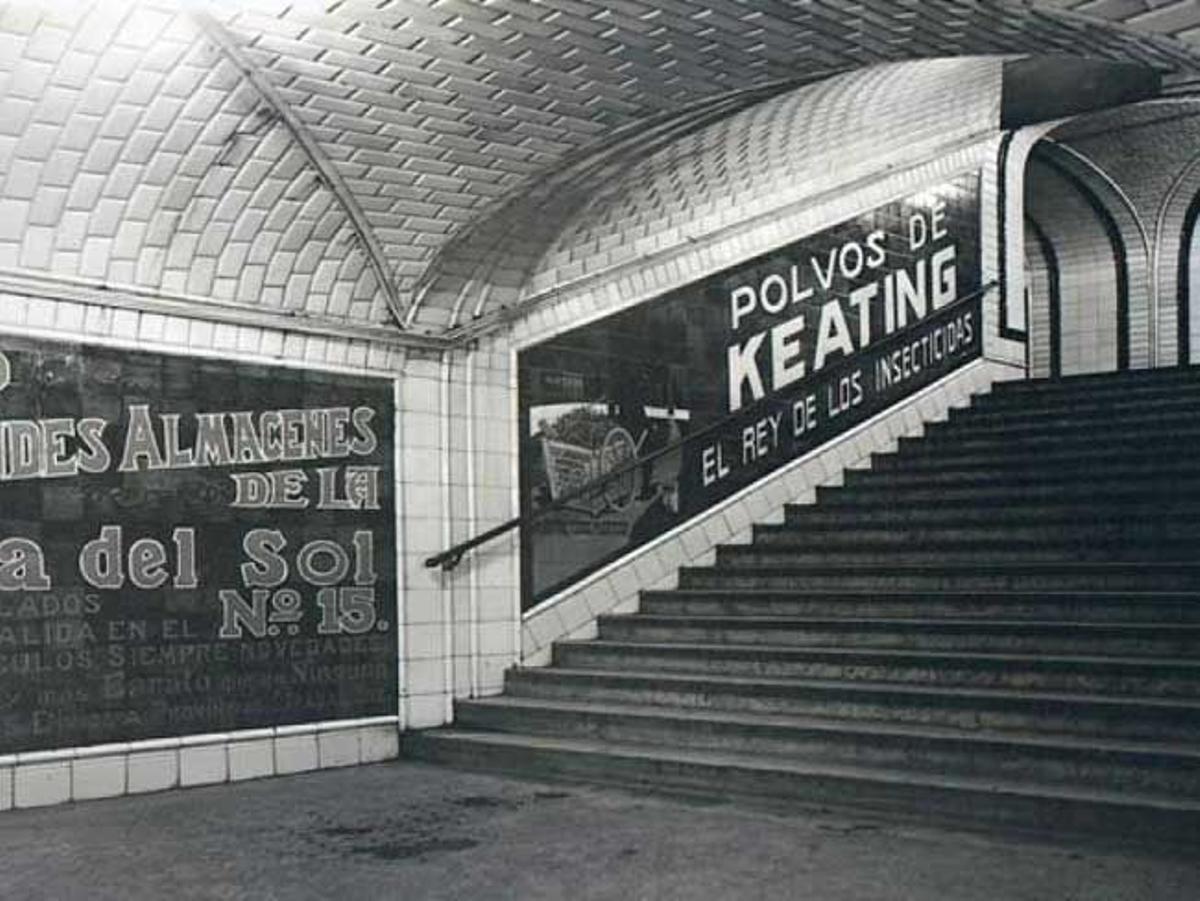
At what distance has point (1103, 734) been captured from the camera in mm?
4906

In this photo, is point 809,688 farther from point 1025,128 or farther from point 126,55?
point 1025,128

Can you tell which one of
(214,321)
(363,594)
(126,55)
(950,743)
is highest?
(126,55)

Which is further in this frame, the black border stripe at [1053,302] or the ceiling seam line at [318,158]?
the black border stripe at [1053,302]

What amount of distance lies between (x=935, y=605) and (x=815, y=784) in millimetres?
1718

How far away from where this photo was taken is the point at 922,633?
6.10m

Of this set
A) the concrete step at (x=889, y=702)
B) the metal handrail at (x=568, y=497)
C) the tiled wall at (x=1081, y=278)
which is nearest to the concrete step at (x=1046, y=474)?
the metal handrail at (x=568, y=497)

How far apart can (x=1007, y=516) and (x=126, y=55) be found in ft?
17.3

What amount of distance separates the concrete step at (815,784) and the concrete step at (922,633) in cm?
113

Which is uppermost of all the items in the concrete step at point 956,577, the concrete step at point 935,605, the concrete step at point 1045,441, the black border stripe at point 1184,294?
the black border stripe at point 1184,294

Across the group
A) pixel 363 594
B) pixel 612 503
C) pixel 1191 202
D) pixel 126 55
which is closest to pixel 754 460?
pixel 612 503

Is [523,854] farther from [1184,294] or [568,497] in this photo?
[1184,294]

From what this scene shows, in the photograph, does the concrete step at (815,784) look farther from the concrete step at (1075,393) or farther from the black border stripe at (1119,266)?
the black border stripe at (1119,266)

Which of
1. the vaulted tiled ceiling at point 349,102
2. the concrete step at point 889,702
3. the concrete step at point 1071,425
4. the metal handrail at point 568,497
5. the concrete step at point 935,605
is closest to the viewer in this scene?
the vaulted tiled ceiling at point 349,102

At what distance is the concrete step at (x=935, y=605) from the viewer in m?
5.72
